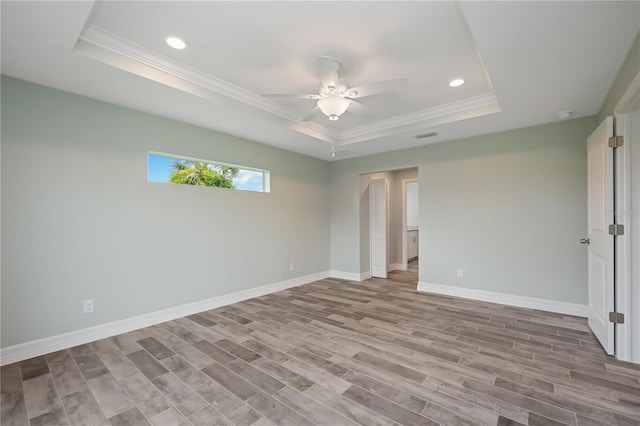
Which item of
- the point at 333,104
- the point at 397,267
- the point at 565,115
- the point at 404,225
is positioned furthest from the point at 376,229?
the point at 333,104

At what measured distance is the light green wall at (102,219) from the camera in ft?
8.35

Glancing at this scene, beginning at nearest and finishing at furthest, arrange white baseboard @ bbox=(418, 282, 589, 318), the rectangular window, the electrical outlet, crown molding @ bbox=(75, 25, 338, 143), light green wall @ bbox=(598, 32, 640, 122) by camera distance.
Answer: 1. light green wall @ bbox=(598, 32, 640, 122)
2. crown molding @ bbox=(75, 25, 338, 143)
3. the electrical outlet
4. the rectangular window
5. white baseboard @ bbox=(418, 282, 589, 318)

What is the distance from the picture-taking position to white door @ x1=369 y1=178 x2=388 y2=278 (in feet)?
19.9

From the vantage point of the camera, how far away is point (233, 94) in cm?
321

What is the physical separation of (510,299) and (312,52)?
4.25 m

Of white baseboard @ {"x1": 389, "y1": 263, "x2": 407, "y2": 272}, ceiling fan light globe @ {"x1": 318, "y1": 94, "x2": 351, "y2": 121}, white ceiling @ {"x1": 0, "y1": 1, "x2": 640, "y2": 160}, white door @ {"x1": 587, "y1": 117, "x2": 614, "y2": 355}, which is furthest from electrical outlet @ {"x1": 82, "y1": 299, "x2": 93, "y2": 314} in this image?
white baseboard @ {"x1": 389, "y1": 263, "x2": 407, "y2": 272}

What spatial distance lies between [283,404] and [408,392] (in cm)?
90

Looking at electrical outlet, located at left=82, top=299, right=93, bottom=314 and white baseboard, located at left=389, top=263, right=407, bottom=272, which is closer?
electrical outlet, located at left=82, top=299, right=93, bottom=314

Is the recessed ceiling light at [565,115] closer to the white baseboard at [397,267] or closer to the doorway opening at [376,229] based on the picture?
the doorway opening at [376,229]

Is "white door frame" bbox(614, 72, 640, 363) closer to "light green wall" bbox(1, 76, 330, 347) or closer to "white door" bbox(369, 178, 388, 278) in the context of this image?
"white door" bbox(369, 178, 388, 278)

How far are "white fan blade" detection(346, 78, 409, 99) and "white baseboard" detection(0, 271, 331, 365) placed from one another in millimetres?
3297

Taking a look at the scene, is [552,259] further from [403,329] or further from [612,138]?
[403,329]

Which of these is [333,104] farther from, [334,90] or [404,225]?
[404,225]

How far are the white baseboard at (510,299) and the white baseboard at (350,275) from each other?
4.24 ft
